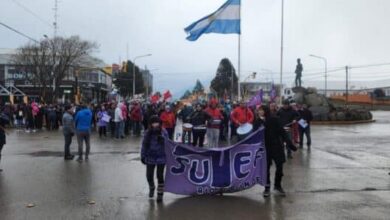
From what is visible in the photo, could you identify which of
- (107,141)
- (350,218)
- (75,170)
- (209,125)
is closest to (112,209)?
(350,218)

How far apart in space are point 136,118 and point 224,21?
725cm

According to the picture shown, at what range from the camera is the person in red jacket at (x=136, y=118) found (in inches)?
1021

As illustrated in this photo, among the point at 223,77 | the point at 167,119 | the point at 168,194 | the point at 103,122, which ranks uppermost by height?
the point at 223,77

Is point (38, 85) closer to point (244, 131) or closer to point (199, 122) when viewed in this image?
point (199, 122)

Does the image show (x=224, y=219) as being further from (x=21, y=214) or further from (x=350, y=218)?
(x=21, y=214)

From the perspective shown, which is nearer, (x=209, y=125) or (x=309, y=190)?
(x=309, y=190)

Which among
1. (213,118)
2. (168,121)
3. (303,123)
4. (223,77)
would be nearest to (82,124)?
(168,121)

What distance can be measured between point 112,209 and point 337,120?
102ft

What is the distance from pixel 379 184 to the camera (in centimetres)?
1137

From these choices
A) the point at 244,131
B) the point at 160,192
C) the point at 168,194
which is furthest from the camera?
the point at 244,131

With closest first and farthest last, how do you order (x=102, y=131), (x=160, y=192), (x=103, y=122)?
(x=160, y=192)
(x=103, y=122)
(x=102, y=131)

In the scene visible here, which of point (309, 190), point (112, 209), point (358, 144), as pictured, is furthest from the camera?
point (358, 144)

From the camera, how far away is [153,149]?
966 cm

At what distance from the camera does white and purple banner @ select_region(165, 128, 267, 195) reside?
9.88 m
